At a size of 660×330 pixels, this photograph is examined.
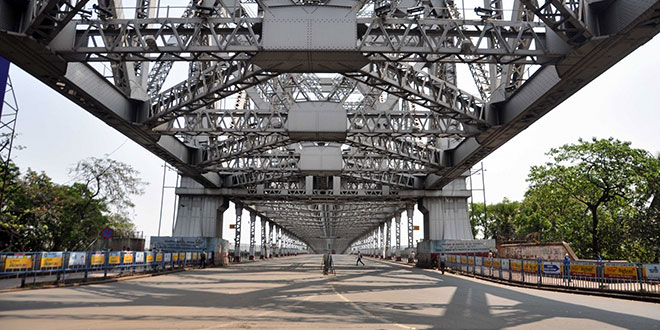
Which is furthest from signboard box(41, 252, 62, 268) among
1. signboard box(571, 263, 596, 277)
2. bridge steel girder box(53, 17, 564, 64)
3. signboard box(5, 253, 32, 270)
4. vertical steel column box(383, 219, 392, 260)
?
vertical steel column box(383, 219, 392, 260)

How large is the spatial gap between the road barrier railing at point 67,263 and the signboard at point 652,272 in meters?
25.2

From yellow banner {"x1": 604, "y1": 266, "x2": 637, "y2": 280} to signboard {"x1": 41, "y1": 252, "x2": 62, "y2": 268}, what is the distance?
24.9 meters

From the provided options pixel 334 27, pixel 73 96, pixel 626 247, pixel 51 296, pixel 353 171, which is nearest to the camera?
pixel 334 27

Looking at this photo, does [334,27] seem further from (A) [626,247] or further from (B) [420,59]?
(A) [626,247]

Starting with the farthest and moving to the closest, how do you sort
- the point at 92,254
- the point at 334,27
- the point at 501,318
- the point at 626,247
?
the point at 626,247
the point at 92,254
the point at 334,27
the point at 501,318

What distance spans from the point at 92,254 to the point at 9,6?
14410mm

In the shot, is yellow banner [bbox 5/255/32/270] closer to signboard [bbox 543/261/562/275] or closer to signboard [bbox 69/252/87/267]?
signboard [bbox 69/252/87/267]

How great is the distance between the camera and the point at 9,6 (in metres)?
13.3

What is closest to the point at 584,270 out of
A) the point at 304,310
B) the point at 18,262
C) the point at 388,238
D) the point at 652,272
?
the point at 652,272

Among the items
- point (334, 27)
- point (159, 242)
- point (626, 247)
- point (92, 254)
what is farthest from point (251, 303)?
point (626, 247)

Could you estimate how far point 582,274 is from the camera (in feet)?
72.5

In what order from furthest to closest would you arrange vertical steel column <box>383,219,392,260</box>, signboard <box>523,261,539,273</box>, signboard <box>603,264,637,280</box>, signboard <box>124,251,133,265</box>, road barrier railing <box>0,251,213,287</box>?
1. vertical steel column <box>383,219,392,260</box>
2. signboard <box>124,251,133,265</box>
3. signboard <box>523,261,539,273</box>
4. signboard <box>603,264,637,280</box>
5. road barrier railing <box>0,251,213,287</box>

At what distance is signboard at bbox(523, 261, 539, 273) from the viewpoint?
2508cm

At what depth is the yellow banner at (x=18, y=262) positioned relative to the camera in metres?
18.6
